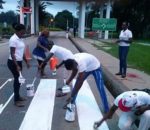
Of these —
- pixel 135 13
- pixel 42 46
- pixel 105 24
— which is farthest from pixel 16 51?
pixel 135 13

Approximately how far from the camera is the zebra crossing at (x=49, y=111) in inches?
336

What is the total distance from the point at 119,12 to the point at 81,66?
63647mm

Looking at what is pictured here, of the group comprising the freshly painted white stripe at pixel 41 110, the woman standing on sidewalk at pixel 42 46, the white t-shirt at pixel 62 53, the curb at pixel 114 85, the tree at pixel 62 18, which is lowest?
the tree at pixel 62 18

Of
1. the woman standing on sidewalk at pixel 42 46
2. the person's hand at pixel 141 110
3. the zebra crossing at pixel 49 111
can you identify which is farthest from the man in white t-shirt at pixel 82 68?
the woman standing on sidewalk at pixel 42 46

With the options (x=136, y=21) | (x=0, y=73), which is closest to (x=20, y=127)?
(x=0, y=73)

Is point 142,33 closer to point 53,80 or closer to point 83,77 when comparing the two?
point 53,80

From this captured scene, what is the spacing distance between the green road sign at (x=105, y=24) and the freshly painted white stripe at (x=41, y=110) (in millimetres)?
22156

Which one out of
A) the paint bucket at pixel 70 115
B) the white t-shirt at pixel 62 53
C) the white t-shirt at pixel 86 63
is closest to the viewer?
the paint bucket at pixel 70 115

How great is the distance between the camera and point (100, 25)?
36.1m

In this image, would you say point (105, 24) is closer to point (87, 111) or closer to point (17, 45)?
point (17, 45)

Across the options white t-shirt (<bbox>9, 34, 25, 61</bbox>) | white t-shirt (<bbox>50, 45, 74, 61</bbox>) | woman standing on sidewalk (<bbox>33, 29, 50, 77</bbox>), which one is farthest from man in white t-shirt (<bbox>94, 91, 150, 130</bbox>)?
woman standing on sidewalk (<bbox>33, 29, 50, 77</bbox>)

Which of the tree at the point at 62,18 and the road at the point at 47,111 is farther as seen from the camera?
the tree at the point at 62,18

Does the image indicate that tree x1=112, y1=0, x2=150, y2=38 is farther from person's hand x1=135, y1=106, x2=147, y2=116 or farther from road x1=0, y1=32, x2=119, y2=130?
person's hand x1=135, y1=106, x2=147, y2=116

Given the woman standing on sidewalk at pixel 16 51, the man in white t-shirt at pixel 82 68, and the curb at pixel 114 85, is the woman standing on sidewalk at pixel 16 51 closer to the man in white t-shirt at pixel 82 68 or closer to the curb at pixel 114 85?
the man in white t-shirt at pixel 82 68
